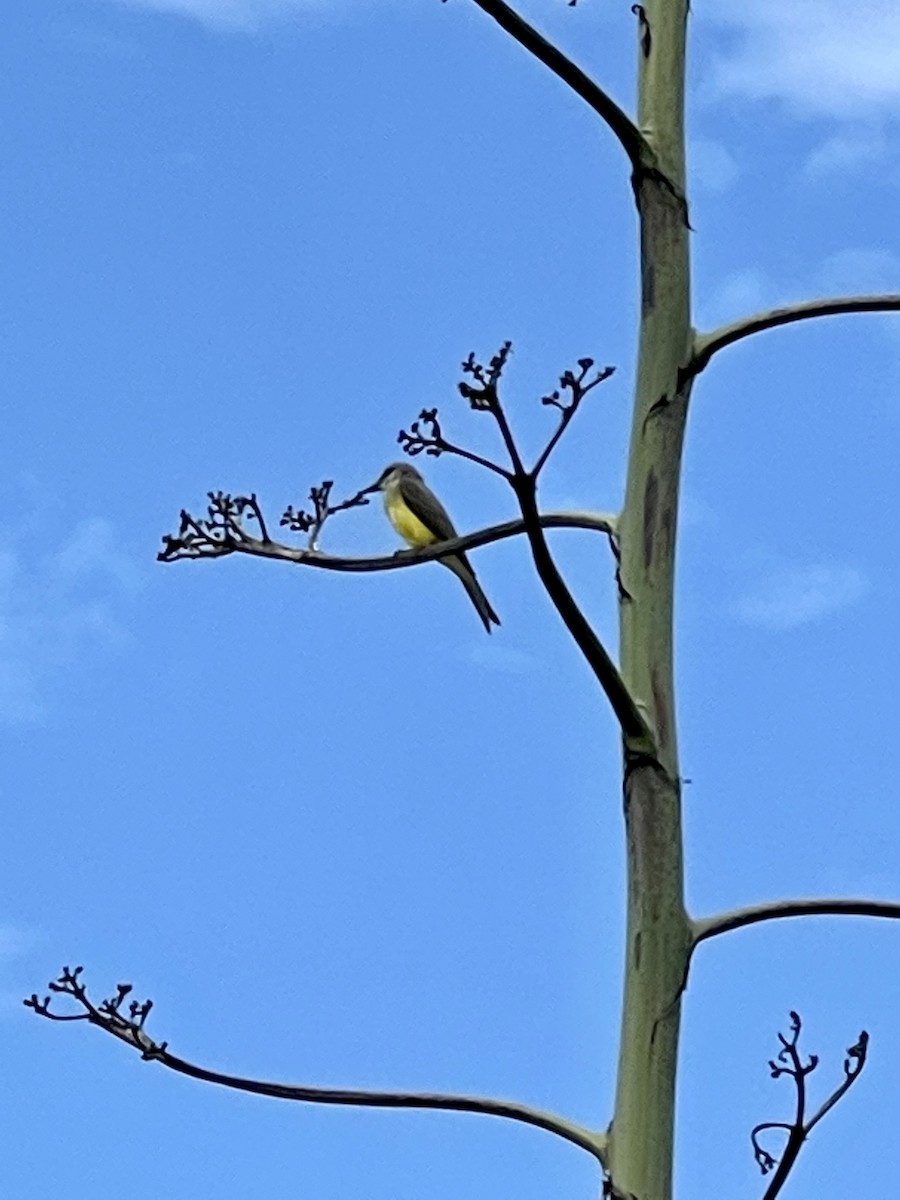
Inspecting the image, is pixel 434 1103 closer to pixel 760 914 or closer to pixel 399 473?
pixel 760 914

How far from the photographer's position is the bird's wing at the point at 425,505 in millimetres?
7227

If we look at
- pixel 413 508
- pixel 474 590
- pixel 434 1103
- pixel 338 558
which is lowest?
pixel 434 1103

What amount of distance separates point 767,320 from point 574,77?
2.04ft

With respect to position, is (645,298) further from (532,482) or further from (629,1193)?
(629,1193)

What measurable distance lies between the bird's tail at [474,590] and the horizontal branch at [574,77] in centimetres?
201

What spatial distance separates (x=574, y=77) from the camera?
4129 mm

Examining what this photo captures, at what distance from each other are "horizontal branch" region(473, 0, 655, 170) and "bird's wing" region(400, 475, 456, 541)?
3056 mm

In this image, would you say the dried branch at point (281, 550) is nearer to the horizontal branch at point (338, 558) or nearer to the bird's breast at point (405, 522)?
the horizontal branch at point (338, 558)

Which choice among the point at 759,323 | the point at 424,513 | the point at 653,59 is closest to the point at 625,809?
the point at 759,323

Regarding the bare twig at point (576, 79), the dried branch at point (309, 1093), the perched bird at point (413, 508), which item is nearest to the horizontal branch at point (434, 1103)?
the dried branch at point (309, 1093)

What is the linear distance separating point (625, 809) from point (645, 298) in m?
1.03

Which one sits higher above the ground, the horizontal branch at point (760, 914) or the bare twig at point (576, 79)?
the bare twig at point (576, 79)

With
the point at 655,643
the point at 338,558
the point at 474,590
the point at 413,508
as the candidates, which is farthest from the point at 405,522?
the point at 655,643

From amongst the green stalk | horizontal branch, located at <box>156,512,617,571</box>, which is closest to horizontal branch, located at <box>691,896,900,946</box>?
the green stalk
